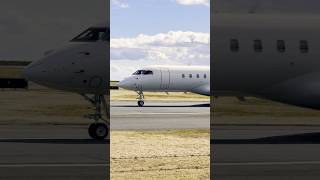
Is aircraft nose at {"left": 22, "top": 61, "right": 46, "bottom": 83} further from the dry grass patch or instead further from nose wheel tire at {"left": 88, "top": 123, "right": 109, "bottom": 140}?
the dry grass patch

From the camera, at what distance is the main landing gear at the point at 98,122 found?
17953 millimetres

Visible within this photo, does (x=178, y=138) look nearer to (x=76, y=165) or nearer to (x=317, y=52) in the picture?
(x=317, y=52)

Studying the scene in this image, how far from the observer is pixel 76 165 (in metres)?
12.7

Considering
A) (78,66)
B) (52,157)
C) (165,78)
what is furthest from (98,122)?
(165,78)

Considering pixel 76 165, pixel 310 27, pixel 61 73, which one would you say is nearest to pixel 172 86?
pixel 310 27

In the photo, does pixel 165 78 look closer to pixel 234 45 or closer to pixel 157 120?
pixel 157 120

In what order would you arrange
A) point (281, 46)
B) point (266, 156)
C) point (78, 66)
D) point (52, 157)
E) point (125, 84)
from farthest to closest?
point (125, 84) → point (281, 46) → point (78, 66) → point (266, 156) → point (52, 157)

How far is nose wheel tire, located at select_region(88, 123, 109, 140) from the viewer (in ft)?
59.8

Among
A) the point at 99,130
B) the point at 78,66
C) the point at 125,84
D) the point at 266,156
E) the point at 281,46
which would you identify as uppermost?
the point at 281,46

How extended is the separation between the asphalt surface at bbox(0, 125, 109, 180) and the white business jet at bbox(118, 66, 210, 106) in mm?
29372

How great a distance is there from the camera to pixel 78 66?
685 inches

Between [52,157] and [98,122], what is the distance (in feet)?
13.0

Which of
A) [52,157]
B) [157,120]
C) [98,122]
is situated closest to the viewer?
[52,157]

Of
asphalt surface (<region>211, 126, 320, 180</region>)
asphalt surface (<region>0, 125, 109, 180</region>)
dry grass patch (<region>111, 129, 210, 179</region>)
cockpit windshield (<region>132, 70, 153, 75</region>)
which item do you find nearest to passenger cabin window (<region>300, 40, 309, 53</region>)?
asphalt surface (<region>211, 126, 320, 180</region>)
